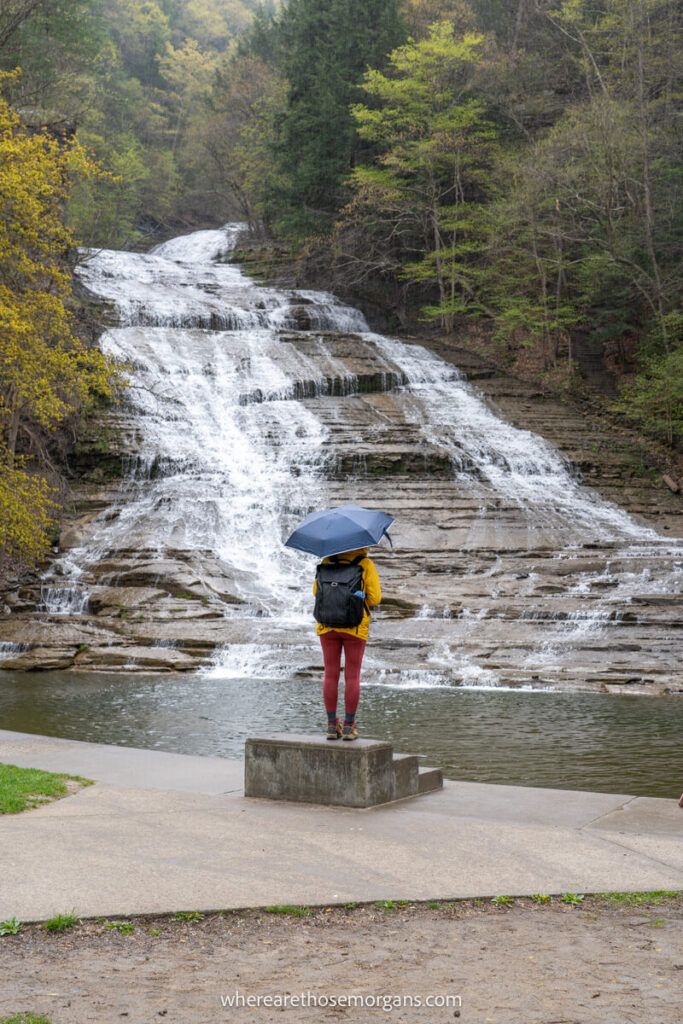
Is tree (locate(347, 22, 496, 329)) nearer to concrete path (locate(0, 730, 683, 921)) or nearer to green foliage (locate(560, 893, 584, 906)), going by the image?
concrete path (locate(0, 730, 683, 921))

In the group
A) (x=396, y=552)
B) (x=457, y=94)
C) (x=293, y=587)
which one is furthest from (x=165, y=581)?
(x=457, y=94)

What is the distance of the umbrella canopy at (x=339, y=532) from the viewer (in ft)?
24.3

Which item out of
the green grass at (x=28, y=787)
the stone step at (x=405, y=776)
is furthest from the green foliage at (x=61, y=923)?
the stone step at (x=405, y=776)

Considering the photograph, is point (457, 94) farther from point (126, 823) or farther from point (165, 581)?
point (126, 823)

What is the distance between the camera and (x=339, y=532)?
7473 mm

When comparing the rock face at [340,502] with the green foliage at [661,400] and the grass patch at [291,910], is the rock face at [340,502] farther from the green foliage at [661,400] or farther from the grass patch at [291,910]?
the grass patch at [291,910]

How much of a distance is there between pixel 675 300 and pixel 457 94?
13.3 m

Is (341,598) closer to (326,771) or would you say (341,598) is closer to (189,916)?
(326,771)

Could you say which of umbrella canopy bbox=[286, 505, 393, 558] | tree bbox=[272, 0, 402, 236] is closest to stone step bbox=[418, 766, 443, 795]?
umbrella canopy bbox=[286, 505, 393, 558]

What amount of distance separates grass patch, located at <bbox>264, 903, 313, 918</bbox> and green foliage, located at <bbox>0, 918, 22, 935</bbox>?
1.11 metres

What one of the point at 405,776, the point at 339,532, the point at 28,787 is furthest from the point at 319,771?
the point at 28,787

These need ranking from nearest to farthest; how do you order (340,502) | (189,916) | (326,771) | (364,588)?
(189,916) < (326,771) < (364,588) < (340,502)

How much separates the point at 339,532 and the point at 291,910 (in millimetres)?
3122

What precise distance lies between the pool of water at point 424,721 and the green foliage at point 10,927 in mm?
5535
